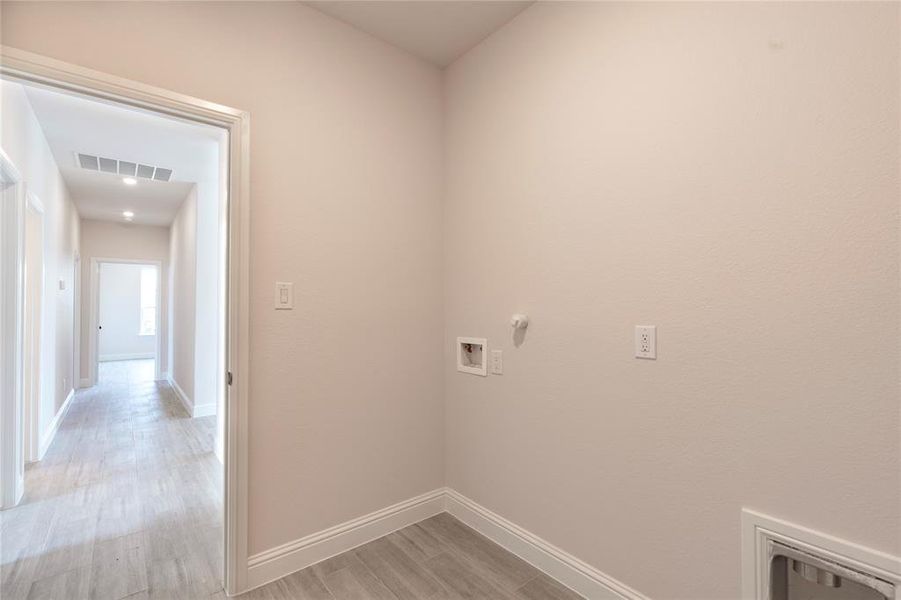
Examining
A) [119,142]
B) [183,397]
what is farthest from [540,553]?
[183,397]

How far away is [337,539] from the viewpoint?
85.4 inches

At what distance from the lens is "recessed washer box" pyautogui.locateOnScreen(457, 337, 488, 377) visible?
2.37m

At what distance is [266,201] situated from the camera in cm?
197

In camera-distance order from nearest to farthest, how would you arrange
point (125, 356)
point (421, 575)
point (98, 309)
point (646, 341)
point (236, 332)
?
1. point (646, 341)
2. point (236, 332)
3. point (421, 575)
4. point (98, 309)
5. point (125, 356)

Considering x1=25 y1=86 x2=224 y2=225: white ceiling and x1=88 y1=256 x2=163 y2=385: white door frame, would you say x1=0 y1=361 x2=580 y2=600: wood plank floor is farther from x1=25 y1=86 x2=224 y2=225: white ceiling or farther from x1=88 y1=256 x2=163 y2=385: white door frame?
x1=88 y1=256 x2=163 y2=385: white door frame

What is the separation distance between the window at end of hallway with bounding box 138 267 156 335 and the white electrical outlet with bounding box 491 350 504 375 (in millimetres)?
11231

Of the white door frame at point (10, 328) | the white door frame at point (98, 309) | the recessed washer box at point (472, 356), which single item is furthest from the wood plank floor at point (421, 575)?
the white door frame at point (98, 309)

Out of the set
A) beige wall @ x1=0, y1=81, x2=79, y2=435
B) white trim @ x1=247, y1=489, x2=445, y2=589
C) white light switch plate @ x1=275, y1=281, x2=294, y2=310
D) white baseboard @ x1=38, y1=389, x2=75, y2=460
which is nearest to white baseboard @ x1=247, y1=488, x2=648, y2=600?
white trim @ x1=247, y1=489, x2=445, y2=589

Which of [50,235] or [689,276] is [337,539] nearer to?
[689,276]

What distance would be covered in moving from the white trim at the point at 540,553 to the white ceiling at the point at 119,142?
2420 mm

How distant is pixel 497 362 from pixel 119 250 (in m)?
8.11

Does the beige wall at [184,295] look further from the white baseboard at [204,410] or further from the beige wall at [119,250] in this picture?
the beige wall at [119,250]

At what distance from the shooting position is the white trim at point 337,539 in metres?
1.94

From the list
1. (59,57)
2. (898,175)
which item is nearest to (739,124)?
(898,175)
